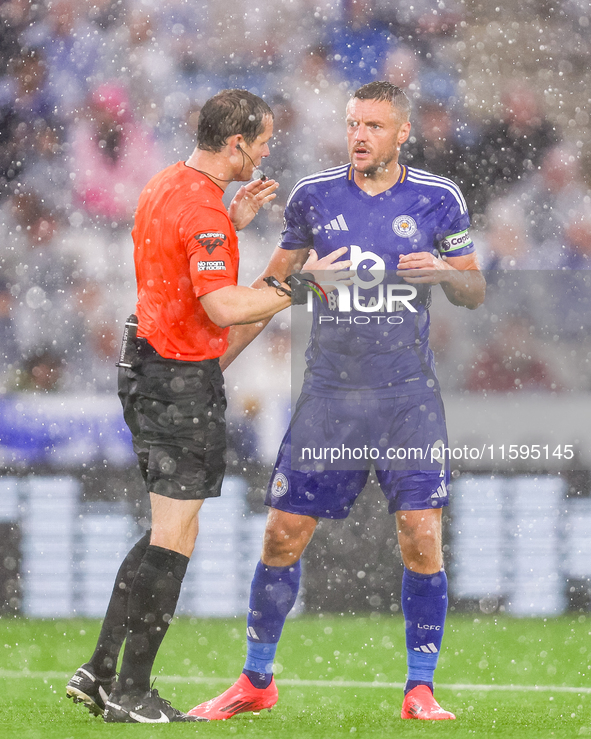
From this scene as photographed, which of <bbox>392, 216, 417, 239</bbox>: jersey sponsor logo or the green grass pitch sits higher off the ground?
<bbox>392, 216, 417, 239</bbox>: jersey sponsor logo

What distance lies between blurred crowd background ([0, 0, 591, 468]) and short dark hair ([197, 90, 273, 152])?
8.65 ft

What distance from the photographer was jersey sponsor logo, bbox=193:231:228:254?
2.27 m

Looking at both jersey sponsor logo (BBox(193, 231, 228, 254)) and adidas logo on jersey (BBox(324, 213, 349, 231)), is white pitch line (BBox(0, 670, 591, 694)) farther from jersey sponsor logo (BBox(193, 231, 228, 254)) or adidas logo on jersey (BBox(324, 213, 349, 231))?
jersey sponsor logo (BBox(193, 231, 228, 254))

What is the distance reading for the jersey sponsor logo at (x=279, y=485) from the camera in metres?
2.57

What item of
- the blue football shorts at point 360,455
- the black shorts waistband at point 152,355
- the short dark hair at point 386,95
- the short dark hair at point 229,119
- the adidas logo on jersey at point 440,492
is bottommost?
the adidas logo on jersey at point 440,492

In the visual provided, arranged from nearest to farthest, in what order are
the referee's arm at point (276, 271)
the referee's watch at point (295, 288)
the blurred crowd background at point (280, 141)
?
the referee's watch at point (295, 288)
the referee's arm at point (276, 271)
the blurred crowd background at point (280, 141)

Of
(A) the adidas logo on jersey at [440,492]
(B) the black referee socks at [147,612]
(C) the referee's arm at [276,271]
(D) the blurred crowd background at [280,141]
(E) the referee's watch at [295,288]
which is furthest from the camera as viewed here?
(D) the blurred crowd background at [280,141]

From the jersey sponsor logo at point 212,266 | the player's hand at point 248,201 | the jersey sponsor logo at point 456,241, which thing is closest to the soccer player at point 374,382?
the jersey sponsor logo at point 456,241

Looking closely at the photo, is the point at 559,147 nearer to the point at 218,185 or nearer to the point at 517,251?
the point at 517,251

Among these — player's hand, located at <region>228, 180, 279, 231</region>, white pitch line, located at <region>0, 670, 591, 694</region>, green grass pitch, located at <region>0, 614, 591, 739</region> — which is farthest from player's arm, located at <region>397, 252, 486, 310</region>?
white pitch line, located at <region>0, 670, 591, 694</region>

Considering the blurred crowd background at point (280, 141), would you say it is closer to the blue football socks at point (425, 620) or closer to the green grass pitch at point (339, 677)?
the green grass pitch at point (339, 677)

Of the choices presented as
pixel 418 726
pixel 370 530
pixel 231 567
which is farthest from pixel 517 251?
pixel 418 726

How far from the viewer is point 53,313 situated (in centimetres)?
541

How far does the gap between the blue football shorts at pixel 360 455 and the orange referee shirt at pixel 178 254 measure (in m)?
0.37
